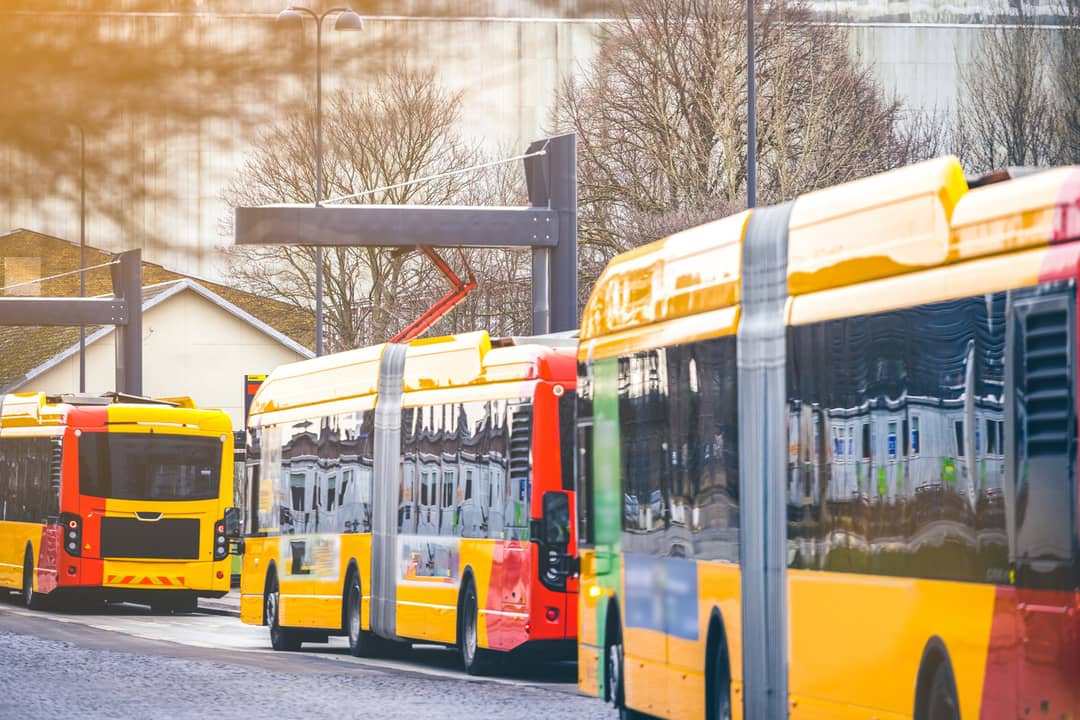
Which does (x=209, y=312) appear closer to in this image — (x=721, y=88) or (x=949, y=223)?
(x=949, y=223)

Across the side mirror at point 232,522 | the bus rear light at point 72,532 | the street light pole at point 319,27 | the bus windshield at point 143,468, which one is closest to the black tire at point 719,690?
the street light pole at point 319,27

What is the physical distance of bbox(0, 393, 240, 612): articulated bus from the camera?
31781 millimetres

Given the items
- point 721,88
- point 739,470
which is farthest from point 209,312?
point 721,88

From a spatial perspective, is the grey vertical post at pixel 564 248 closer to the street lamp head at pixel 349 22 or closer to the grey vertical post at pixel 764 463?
the grey vertical post at pixel 764 463

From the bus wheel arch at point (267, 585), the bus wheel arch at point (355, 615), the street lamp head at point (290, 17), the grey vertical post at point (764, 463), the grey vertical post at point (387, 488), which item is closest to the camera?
the street lamp head at point (290, 17)

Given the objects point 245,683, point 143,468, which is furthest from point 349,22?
point 143,468

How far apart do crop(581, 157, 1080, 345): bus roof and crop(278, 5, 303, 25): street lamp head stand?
18.1 ft

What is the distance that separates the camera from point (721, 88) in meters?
44.7

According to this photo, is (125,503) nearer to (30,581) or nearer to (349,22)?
(30,581)

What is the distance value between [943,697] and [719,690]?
279 cm

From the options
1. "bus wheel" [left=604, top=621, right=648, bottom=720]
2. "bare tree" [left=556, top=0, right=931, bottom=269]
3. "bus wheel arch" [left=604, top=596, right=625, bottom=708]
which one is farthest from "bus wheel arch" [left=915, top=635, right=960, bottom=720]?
"bare tree" [left=556, top=0, right=931, bottom=269]

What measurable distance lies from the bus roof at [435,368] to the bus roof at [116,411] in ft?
22.8

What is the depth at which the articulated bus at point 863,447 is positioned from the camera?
7.91m

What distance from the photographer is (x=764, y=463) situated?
35.9 ft
